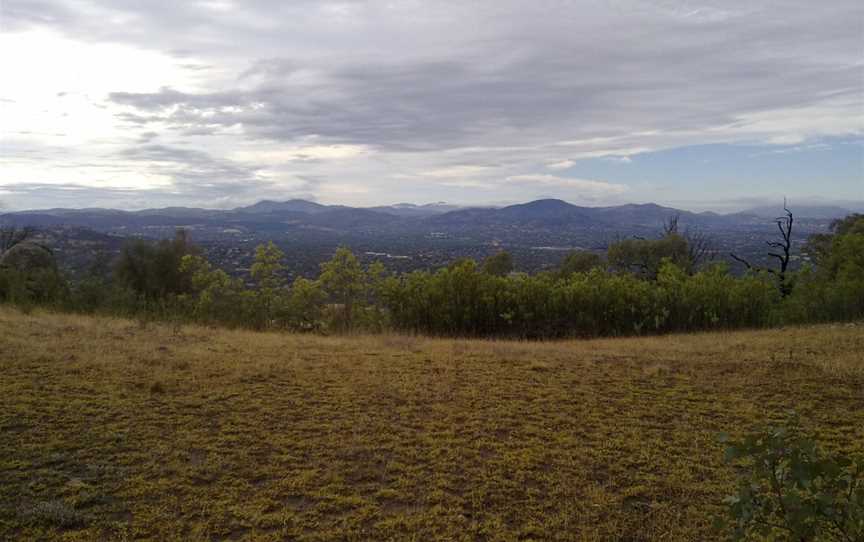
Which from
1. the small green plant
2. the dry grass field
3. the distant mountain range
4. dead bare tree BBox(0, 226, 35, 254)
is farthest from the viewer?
the distant mountain range

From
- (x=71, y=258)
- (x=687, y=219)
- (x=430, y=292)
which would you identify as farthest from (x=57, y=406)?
(x=687, y=219)

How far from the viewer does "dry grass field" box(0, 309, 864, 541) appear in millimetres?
3889

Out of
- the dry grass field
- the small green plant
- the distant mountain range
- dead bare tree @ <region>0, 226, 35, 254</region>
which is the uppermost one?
the distant mountain range

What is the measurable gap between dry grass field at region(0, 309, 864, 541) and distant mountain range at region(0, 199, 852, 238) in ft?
197

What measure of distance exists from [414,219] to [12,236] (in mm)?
87445

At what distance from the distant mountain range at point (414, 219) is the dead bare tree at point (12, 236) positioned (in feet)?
129

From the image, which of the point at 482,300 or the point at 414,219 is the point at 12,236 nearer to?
the point at 482,300

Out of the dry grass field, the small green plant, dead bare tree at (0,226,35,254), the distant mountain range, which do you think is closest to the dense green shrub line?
the dry grass field

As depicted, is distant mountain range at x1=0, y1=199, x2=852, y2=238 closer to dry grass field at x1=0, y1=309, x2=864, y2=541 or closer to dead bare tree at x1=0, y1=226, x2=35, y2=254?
dead bare tree at x1=0, y1=226, x2=35, y2=254

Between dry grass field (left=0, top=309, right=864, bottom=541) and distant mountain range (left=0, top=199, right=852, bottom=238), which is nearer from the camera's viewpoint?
dry grass field (left=0, top=309, right=864, bottom=541)

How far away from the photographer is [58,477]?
4.30m

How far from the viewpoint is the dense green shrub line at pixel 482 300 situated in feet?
45.5

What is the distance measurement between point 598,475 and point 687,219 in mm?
78991

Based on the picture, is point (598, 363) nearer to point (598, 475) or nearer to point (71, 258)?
point (598, 475)
